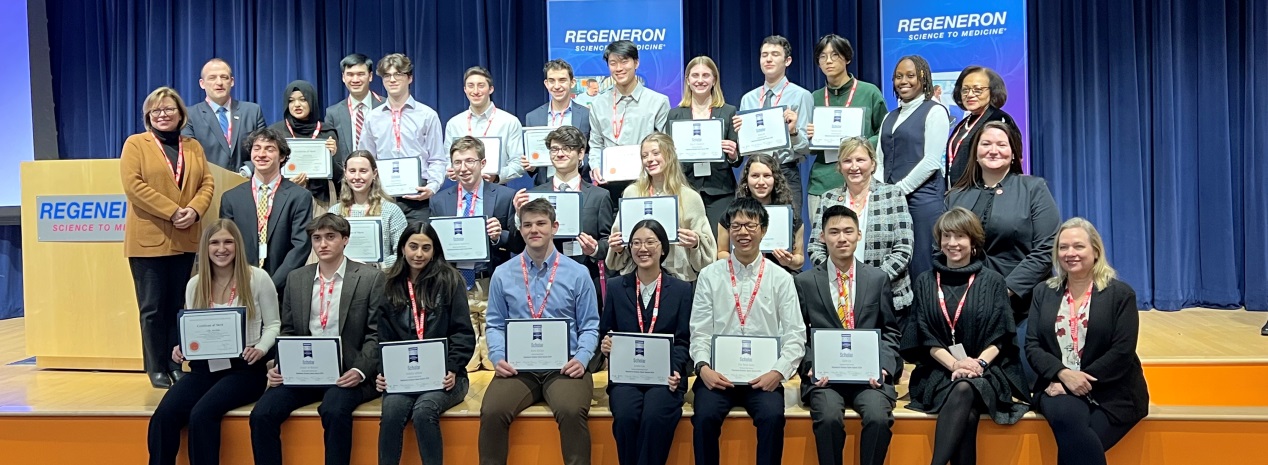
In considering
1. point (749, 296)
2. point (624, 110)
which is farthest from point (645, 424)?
point (624, 110)

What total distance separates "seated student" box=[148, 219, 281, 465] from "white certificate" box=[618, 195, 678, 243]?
1653 millimetres

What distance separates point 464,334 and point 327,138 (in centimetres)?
196

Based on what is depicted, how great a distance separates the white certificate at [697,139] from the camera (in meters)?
5.06

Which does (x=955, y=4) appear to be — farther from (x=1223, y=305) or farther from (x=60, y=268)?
(x=60, y=268)

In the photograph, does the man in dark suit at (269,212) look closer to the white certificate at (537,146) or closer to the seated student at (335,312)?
the seated student at (335,312)

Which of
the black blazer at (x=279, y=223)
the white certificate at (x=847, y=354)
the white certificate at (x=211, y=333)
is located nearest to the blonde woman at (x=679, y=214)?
the white certificate at (x=847, y=354)

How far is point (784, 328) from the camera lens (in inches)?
161

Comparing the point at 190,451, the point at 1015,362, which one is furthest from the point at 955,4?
the point at 190,451

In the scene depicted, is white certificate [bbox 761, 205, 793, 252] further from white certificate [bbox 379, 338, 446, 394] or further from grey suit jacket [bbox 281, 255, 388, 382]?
grey suit jacket [bbox 281, 255, 388, 382]

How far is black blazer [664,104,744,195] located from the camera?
524 cm

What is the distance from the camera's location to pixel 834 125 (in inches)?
202

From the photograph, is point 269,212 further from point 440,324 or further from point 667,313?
point 667,313

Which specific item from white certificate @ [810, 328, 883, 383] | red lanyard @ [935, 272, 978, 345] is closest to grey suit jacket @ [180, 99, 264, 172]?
white certificate @ [810, 328, 883, 383]

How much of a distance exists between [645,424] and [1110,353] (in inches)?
71.8
